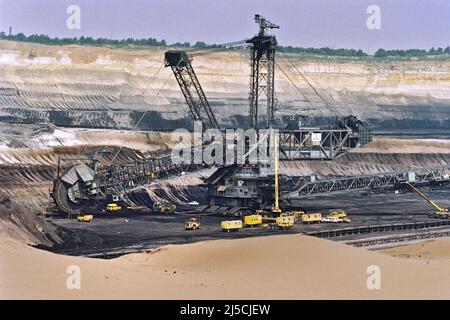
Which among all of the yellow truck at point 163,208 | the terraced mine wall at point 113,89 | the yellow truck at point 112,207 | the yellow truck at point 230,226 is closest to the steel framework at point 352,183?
the yellow truck at point 163,208

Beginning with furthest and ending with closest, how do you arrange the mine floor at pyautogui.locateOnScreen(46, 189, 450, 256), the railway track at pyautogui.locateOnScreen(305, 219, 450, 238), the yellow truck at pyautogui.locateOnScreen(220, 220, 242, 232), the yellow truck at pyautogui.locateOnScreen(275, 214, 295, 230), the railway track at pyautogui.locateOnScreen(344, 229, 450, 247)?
the yellow truck at pyautogui.locateOnScreen(275, 214, 295, 230)
the yellow truck at pyautogui.locateOnScreen(220, 220, 242, 232)
the railway track at pyautogui.locateOnScreen(305, 219, 450, 238)
the railway track at pyautogui.locateOnScreen(344, 229, 450, 247)
the mine floor at pyautogui.locateOnScreen(46, 189, 450, 256)

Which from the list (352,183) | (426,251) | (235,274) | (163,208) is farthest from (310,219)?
(235,274)

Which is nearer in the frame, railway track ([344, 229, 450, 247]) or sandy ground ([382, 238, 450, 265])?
sandy ground ([382, 238, 450, 265])

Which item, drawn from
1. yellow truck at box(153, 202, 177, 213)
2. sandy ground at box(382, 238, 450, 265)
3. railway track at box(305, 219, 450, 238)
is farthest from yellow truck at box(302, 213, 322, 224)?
sandy ground at box(382, 238, 450, 265)

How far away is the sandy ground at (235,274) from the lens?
34438 mm

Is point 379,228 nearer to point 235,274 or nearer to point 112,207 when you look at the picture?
point 112,207

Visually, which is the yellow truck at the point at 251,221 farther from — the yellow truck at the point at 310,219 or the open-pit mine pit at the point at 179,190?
the yellow truck at the point at 310,219

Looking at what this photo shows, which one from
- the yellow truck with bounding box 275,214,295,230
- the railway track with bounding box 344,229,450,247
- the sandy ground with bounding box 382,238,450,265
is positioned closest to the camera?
the sandy ground with bounding box 382,238,450,265

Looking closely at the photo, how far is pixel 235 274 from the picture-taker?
38.3 metres

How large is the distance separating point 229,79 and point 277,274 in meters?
153

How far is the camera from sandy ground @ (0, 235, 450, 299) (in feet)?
113

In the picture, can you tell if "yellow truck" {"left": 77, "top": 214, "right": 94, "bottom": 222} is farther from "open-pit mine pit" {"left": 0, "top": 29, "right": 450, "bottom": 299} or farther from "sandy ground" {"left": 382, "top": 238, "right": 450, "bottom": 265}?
"sandy ground" {"left": 382, "top": 238, "right": 450, "bottom": 265}

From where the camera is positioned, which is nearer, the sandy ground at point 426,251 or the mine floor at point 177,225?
the sandy ground at point 426,251
